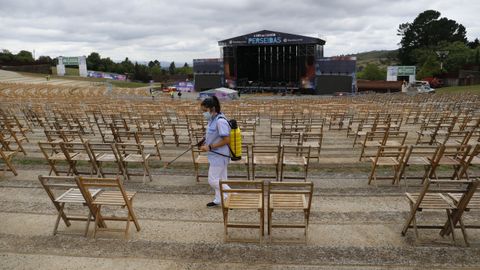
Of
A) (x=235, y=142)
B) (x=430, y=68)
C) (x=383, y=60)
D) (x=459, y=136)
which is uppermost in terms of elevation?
(x=383, y=60)

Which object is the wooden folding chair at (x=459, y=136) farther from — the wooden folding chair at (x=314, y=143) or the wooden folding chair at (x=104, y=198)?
the wooden folding chair at (x=104, y=198)

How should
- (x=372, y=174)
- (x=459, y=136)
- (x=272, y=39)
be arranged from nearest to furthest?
1. (x=372, y=174)
2. (x=459, y=136)
3. (x=272, y=39)

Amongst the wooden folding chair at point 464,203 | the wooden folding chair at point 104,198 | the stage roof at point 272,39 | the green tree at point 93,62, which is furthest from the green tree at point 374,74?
the wooden folding chair at point 104,198

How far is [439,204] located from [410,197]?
0.31 meters

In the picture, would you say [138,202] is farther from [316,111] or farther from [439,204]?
[316,111]

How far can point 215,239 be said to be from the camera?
13.0ft

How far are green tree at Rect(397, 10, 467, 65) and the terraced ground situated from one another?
69490mm

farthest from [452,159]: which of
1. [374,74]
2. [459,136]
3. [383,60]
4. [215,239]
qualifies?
[383,60]

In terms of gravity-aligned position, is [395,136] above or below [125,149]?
below

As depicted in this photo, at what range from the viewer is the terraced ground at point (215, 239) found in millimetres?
3482

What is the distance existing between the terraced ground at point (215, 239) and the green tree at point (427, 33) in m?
69.5

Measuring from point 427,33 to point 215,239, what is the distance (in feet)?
254

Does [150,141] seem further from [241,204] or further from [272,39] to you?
[272,39]

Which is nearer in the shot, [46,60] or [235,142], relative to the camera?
[235,142]
